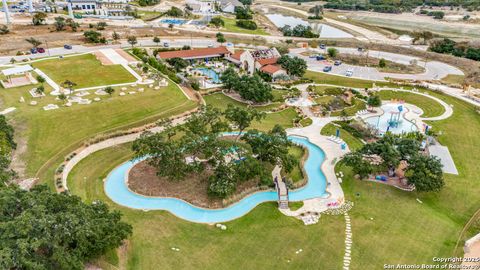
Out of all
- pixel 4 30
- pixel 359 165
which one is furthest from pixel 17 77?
pixel 359 165

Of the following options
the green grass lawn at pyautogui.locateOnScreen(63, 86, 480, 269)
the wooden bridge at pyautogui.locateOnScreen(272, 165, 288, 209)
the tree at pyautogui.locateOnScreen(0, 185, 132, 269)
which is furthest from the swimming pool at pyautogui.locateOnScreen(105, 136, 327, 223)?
the tree at pyautogui.locateOnScreen(0, 185, 132, 269)

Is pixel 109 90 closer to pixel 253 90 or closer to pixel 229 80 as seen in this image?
pixel 229 80

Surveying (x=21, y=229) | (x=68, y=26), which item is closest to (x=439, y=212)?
(x=21, y=229)

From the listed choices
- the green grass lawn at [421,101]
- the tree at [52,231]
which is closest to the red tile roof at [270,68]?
the green grass lawn at [421,101]

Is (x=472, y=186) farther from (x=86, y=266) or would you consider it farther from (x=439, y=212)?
(x=86, y=266)

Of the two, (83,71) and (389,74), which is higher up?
(83,71)

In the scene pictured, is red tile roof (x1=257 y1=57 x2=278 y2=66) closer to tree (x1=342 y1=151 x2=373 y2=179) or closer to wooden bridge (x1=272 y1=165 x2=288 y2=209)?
wooden bridge (x1=272 y1=165 x2=288 y2=209)

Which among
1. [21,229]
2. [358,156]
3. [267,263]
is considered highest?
[21,229]

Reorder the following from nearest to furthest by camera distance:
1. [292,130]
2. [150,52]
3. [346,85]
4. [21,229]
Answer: [21,229] → [292,130] → [346,85] → [150,52]
